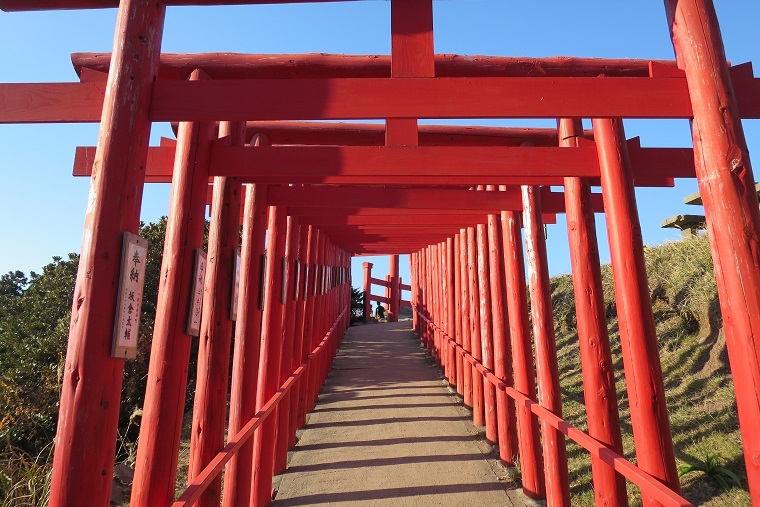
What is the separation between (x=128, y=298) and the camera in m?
2.31

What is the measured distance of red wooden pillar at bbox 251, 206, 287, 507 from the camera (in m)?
4.67

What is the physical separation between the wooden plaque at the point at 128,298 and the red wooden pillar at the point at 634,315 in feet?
8.88

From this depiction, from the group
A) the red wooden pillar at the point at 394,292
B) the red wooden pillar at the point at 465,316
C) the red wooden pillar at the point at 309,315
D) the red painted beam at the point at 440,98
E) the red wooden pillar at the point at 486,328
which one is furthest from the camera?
the red wooden pillar at the point at 394,292

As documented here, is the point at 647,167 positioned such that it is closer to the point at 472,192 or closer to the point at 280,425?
the point at 472,192

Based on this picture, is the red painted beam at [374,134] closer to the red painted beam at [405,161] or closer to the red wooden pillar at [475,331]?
the red painted beam at [405,161]

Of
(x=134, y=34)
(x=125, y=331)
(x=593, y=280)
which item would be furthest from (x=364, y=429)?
(x=134, y=34)

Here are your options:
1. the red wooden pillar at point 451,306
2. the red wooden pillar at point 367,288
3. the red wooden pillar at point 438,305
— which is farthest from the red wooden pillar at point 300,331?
the red wooden pillar at point 367,288

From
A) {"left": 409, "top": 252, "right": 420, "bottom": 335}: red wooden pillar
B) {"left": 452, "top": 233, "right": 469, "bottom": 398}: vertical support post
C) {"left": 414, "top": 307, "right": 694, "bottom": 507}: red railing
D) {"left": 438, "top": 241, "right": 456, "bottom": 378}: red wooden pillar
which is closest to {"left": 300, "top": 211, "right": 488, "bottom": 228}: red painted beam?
{"left": 452, "top": 233, "right": 469, "bottom": 398}: vertical support post

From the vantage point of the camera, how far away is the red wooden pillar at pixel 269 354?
15.3 feet

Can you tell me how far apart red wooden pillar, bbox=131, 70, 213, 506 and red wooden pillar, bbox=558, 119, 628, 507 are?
2.62 metres

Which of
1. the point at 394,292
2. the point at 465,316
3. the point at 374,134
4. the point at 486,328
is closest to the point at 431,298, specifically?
the point at 465,316

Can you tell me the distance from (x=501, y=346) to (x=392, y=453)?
1.75m

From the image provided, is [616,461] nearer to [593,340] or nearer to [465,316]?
[593,340]

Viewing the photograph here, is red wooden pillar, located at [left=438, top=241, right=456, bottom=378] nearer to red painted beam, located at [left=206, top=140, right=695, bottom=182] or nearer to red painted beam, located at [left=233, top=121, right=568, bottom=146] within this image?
red painted beam, located at [left=233, top=121, right=568, bottom=146]
